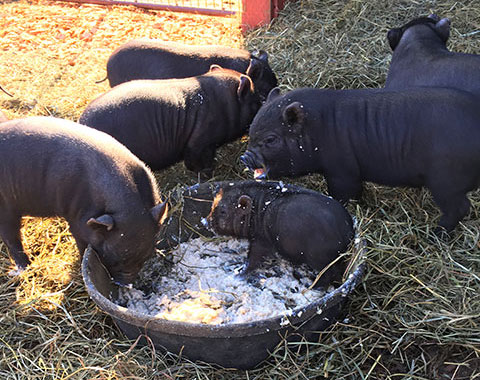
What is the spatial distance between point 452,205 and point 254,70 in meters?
2.94

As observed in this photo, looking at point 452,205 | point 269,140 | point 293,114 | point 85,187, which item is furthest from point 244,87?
point 452,205

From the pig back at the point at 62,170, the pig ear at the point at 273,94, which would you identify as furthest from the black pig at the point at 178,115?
the pig back at the point at 62,170

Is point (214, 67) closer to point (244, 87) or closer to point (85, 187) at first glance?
point (244, 87)

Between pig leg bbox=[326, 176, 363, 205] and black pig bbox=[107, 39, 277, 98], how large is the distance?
1970 millimetres

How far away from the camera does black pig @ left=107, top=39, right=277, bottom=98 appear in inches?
291

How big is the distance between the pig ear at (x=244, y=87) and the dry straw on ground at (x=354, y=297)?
2.59 feet

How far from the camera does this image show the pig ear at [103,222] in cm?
458

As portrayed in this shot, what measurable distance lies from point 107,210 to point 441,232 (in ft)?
9.81

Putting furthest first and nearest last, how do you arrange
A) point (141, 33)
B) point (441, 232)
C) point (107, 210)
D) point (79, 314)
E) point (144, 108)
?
1. point (141, 33)
2. point (144, 108)
3. point (441, 232)
4. point (79, 314)
5. point (107, 210)

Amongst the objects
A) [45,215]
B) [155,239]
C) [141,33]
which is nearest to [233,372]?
[155,239]

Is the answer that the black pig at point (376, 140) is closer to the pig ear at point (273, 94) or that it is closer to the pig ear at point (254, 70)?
the pig ear at point (273, 94)

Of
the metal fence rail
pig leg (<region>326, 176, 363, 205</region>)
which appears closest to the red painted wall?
the metal fence rail

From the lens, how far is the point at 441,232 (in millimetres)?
5512

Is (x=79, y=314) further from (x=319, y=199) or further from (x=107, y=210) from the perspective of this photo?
(x=319, y=199)
